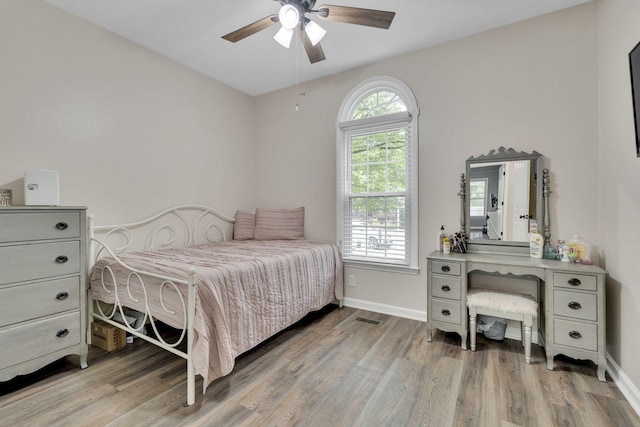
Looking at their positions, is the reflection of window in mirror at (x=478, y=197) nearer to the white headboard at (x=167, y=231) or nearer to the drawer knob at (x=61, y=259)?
the white headboard at (x=167, y=231)

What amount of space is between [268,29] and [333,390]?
9.39ft

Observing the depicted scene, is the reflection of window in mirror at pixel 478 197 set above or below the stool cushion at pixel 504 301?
above

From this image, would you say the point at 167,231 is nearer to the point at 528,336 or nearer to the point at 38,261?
the point at 38,261

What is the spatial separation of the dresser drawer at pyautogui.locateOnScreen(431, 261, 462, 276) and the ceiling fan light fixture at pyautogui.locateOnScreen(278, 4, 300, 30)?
2.05 meters

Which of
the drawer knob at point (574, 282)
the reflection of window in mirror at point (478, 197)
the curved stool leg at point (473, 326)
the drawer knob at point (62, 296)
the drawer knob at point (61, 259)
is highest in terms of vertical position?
the reflection of window in mirror at point (478, 197)

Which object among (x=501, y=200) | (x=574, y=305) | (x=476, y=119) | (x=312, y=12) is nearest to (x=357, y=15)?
(x=312, y=12)

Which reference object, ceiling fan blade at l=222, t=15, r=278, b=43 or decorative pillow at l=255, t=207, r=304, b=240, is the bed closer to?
decorative pillow at l=255, t=207, r=304, b=240

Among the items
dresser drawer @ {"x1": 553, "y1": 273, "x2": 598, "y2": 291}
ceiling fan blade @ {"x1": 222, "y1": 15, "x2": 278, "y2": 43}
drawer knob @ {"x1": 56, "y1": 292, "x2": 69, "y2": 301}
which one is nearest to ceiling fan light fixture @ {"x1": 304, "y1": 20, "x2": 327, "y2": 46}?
ceiling fan blade @ {"x1": 222, "y1": 15, "x2": 278, "y2": 43}

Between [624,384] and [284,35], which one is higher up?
[284,35]

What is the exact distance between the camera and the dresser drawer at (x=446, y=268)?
2.28 meters

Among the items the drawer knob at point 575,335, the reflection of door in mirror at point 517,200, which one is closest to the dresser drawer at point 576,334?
the drawer knob at point 575,335

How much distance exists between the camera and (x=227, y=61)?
9.87 feet

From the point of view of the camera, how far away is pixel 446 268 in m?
2.32

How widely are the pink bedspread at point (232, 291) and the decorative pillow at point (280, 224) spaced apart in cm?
48
